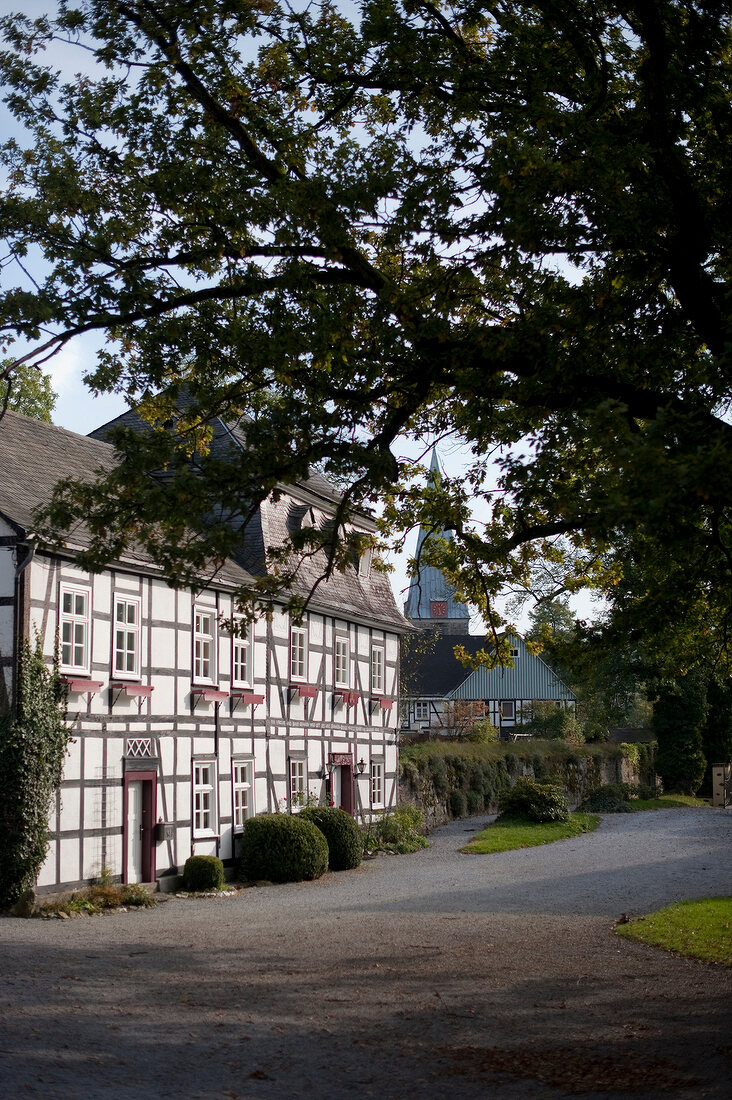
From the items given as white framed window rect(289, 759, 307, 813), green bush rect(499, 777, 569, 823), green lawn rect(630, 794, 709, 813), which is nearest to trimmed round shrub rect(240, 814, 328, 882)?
white framed window rect(289, 759, 307, 813)

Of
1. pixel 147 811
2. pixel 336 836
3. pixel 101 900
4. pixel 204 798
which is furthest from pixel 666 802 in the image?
pixel 101 900

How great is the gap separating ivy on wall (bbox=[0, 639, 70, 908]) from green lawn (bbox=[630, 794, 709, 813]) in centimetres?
2819

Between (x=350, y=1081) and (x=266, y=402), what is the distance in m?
6.56

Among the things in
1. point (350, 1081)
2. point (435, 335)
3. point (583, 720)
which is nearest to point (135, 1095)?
point (350, 1081)

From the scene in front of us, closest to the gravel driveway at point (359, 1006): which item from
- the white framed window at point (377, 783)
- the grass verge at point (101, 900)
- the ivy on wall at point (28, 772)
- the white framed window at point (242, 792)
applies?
the grass verge at point (101, 900)

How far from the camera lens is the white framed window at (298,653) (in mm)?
26828

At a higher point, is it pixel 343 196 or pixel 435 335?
pixel 343 196

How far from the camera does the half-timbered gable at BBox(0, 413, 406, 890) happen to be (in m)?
18.6

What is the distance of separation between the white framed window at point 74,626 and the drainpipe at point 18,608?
0.89 metres

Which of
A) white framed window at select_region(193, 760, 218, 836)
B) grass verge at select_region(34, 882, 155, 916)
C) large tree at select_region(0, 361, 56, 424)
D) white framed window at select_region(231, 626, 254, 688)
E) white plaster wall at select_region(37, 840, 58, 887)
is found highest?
large tree at select_region(0, 361, 56, 424)

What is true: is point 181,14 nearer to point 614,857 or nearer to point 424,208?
point 424,208

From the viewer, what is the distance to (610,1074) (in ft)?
25.5

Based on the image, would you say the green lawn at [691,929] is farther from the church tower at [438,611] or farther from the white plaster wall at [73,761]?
the church tower at [438,611]

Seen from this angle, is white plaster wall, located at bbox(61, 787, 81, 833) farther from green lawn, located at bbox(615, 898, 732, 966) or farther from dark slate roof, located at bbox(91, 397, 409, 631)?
green lawn, located at bbox(615, 898, 732, 966)
